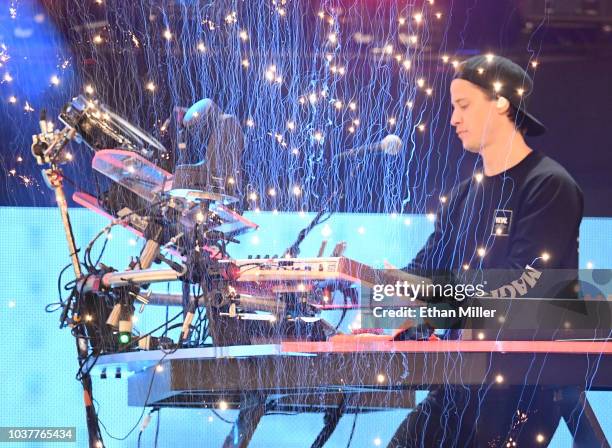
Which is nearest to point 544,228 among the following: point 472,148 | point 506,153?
point 506,153

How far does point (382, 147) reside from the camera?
2803 millimetres

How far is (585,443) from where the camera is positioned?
6.68 ft

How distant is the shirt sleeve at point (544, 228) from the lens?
2.69 m

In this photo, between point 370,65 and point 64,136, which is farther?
point 370,65

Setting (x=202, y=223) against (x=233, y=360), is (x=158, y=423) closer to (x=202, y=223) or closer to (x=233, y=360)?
(x=202, y=223)

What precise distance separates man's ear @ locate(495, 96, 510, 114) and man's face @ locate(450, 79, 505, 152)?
0.5 inches

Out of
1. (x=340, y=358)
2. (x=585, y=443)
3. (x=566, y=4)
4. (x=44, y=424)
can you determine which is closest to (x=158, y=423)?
(x=44, y=424)

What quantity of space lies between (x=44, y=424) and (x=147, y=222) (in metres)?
1.15

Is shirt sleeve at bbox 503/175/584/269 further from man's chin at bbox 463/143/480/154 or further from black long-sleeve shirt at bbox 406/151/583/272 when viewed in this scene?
man's chin at bbox 463/143/480/154

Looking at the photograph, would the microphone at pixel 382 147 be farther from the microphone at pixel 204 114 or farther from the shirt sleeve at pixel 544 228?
the microphone at pixel 204 114

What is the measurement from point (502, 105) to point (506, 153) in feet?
0.62

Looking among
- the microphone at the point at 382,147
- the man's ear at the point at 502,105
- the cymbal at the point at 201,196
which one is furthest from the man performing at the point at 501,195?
the cymbal at the point at 201,196

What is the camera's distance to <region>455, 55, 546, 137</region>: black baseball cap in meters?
3.04

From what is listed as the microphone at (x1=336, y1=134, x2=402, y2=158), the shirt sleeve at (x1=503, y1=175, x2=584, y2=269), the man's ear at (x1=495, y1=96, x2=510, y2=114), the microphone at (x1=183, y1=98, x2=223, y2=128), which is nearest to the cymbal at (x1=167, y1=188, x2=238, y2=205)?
the microphone at (x1=183, y1=98, x2=223, y2=128)
